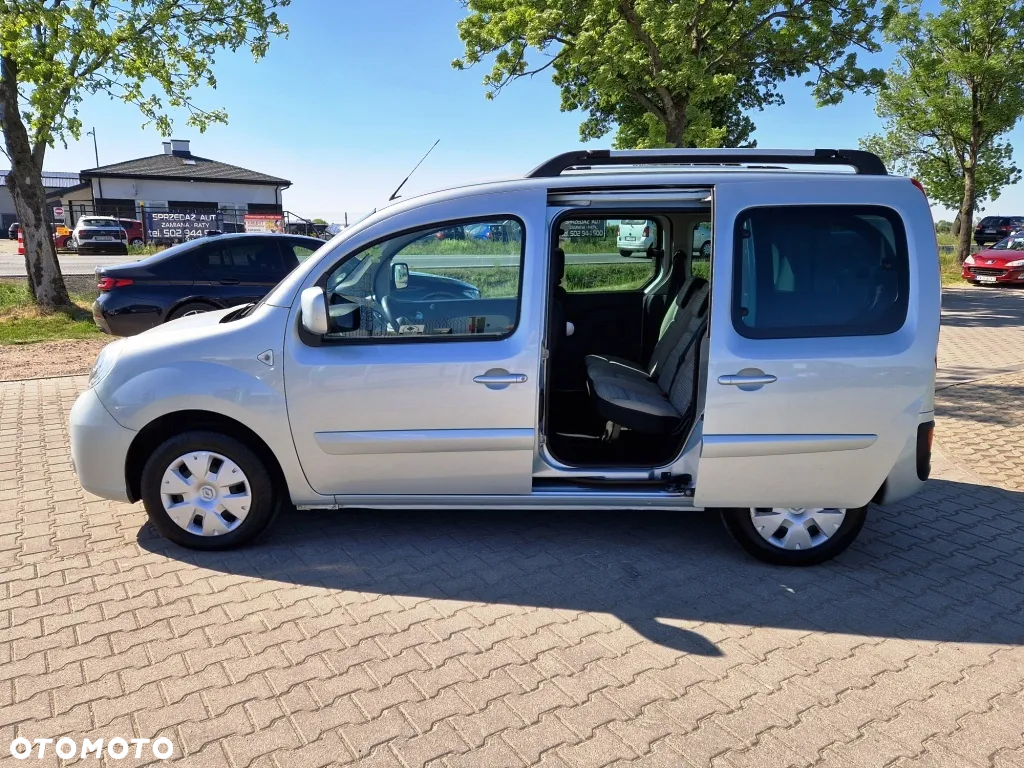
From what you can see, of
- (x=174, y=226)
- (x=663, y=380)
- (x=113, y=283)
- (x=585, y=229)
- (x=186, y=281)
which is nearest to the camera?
(x=663, y=380)

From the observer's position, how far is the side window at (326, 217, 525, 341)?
3.83 m

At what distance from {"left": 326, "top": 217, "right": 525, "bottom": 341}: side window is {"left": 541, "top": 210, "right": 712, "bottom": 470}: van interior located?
0.84 ft

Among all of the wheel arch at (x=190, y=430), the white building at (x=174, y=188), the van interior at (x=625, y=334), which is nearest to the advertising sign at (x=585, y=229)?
the van interior at (x=625, y=334)

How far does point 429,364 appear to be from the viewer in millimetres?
3764

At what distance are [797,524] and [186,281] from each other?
8165 mm

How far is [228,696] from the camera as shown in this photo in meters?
2.88

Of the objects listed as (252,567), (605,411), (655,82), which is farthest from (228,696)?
(655,82)

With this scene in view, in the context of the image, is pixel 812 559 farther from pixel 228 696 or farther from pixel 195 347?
pixel 195 347

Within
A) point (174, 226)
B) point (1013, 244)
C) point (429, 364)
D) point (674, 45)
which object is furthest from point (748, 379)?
point (174, 226)

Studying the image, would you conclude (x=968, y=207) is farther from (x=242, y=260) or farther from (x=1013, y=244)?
(x=242, y=260)

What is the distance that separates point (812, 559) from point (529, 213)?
7.57 feet

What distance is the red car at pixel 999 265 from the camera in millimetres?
20953

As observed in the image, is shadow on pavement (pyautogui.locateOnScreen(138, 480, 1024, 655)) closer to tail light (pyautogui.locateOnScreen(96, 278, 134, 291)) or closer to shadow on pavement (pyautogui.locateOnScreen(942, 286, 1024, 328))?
tail light (pyautogui.locateOnScreen(96, 278, 134, 291))

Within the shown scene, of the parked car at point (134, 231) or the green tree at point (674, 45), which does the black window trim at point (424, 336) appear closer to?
the green tree at point (674, 45)
